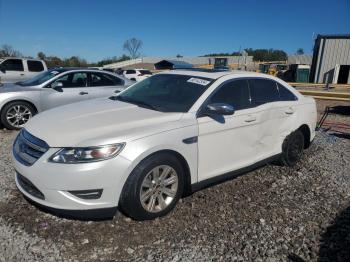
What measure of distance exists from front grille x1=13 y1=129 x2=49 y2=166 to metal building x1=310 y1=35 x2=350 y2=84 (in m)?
30.8

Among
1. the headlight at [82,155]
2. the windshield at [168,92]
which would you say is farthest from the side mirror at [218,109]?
the headlight at [82,155]

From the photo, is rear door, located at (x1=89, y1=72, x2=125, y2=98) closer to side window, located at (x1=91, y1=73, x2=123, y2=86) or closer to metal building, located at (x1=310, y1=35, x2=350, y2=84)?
side window, located at (x1=91, y1=73, x2=123, y2=86)

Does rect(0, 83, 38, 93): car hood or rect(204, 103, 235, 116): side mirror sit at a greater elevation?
rect(204, 103, 235, 116): side mirror

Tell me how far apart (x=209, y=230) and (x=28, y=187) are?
194cm

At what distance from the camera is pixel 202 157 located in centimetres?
375

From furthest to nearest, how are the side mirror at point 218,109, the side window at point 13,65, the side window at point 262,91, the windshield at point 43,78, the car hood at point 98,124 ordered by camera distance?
the side window at point 13,65 < the windshield at point 43,78 < the side window at point 262,91 < the side mirror at point 218,109 < the car hood at point 98,124

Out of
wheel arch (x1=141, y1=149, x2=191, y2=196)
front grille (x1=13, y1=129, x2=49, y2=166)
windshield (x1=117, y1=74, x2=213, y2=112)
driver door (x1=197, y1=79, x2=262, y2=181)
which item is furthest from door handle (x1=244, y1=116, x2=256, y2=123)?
front grille (x1=13, y1=129, x2=49, y2=166)

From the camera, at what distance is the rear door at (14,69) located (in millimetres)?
15310

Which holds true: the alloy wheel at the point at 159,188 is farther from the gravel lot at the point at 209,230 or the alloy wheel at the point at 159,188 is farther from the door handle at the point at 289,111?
the door handle at the point at 289,111

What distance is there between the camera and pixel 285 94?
5.14m

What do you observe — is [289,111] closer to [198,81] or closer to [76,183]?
[198,81]

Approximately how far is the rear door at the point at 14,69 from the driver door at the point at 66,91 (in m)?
8.61

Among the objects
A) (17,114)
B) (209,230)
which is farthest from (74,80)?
(209,230)

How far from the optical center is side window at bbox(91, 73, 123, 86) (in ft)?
27.2
